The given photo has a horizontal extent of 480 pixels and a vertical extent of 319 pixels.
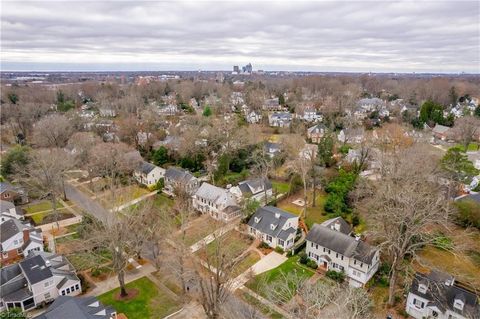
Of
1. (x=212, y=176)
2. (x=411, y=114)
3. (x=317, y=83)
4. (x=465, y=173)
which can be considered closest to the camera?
(x=465, y=173)

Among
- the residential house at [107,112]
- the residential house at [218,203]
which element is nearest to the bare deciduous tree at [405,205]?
the residential house at [218,203]

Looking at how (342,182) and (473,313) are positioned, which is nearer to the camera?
(473,313)

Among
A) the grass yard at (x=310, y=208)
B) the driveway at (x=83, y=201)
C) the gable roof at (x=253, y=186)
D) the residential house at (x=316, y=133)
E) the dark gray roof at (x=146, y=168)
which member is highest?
→ the residential house at (x=316, y=133)

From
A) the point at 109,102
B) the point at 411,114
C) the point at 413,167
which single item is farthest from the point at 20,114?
the point at 411,114

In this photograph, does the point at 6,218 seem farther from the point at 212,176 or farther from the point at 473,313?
the point at 473,313

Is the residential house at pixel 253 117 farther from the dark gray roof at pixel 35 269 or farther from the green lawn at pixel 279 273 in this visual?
the dark gray roof at pixel 35 269

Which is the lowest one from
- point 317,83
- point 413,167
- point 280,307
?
point 280,307
